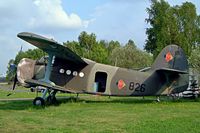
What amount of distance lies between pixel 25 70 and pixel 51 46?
2561mm

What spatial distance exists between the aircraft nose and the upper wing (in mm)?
1586

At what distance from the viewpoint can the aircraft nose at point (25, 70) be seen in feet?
57.8

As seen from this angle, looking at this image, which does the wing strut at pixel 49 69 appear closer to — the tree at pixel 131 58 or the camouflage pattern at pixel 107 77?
the camouflage pattern at pixel 107 77

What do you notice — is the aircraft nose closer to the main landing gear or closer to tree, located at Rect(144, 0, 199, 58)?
the main landing gear

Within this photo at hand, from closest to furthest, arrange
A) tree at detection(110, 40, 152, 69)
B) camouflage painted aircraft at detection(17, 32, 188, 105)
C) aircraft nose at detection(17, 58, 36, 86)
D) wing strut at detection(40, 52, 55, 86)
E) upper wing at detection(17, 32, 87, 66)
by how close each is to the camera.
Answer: upper wing at detection(17, 32, 87, 66) < wing strut at detection(40, 52, 55, 86) < aircraft nose at detection(17, 58, 36, 86) < camouflage painted aircraft at detection(17, 32, 188, 105) < tree at detection(110, 40, 152, 69)

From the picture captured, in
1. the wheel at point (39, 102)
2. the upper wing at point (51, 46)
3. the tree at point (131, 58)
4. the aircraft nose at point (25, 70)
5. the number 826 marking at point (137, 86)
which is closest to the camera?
the upper wing at point (51, 46)

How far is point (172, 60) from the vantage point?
65.6 ft

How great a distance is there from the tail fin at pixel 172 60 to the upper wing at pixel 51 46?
Answer: 4.50 meters

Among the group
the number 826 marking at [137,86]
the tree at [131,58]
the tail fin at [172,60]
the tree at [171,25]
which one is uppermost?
the tree at [171,25]

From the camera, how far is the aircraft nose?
57.8ft

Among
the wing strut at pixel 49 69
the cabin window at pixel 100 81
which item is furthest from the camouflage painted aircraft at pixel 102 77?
the wing strut at pixel 49 69

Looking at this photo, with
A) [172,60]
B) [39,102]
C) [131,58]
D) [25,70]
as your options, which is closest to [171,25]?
[131,58]

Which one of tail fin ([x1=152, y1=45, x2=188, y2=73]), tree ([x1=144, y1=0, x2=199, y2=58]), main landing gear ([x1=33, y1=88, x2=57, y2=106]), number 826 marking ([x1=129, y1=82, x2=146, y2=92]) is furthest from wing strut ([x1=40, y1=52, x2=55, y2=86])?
tree ([x1=144, y1=0, x2=199, y2=58])

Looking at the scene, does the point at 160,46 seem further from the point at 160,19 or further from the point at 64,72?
the point at 64,72
